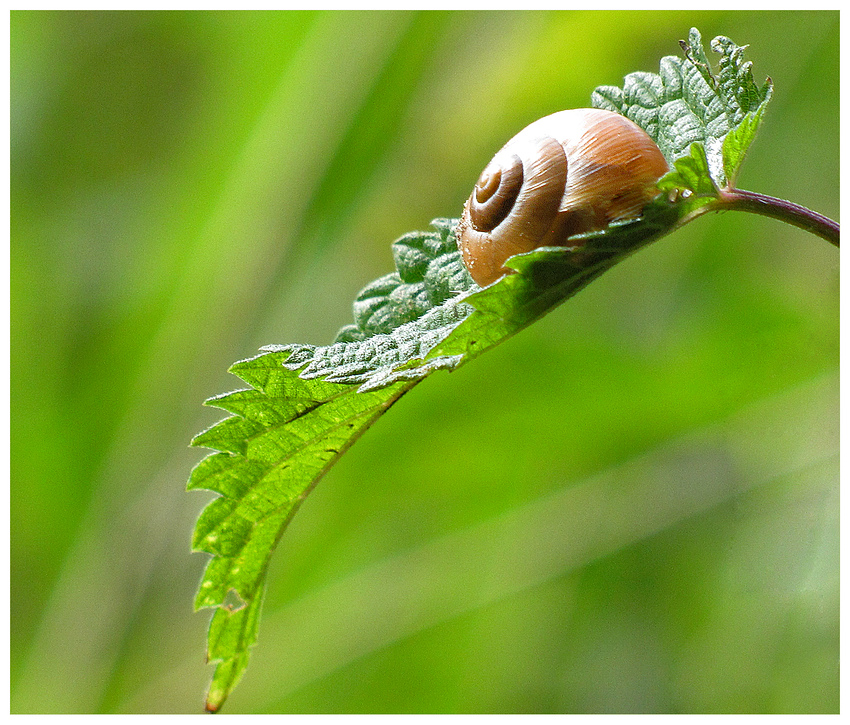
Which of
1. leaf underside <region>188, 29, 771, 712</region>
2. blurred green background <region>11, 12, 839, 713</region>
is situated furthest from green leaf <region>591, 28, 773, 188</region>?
blurred green background <region>11, 12, 839, 713</region>

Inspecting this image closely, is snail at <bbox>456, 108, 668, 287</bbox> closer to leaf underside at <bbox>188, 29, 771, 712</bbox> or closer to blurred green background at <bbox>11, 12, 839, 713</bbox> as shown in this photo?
leaf underside at <bbox>188, 29, 771, 712</bbox>

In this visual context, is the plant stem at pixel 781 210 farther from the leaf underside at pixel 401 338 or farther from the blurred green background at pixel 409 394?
the blurred green background at pixel 409 394

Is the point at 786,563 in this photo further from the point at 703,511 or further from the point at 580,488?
the point at 580,488

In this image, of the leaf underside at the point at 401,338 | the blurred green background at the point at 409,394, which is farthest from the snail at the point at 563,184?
the blurred green background at the point at 409,394

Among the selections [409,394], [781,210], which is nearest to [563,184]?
[781,210]

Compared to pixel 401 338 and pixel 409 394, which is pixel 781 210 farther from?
pixel 409 394

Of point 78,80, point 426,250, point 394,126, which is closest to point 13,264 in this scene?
point 78,80
